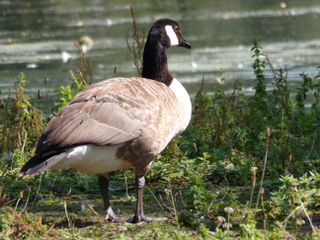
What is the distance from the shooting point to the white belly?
575cm

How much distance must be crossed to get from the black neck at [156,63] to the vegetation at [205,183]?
28.0 inches

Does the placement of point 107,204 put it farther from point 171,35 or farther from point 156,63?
point 171,35

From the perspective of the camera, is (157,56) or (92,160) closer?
(92,160)

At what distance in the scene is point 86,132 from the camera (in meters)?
5.83

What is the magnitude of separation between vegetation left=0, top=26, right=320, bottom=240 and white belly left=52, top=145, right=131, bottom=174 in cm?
32

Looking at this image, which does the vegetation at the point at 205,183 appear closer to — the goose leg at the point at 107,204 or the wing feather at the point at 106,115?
the goose leg at the point at 107,204

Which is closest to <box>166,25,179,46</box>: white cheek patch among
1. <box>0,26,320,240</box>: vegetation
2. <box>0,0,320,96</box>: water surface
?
<box>0,26,320,240</box>: vegetation

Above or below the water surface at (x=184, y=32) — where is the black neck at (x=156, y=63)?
above

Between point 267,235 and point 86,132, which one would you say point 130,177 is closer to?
point 86,132

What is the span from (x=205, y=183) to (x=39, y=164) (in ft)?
6.02

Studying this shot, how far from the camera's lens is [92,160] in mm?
5891

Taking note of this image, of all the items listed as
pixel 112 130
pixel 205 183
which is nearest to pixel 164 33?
pixel 205 183

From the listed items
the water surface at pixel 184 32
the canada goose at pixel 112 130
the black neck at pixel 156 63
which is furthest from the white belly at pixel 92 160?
the water surface at pixel 184 32

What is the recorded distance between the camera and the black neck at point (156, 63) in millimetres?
7142
